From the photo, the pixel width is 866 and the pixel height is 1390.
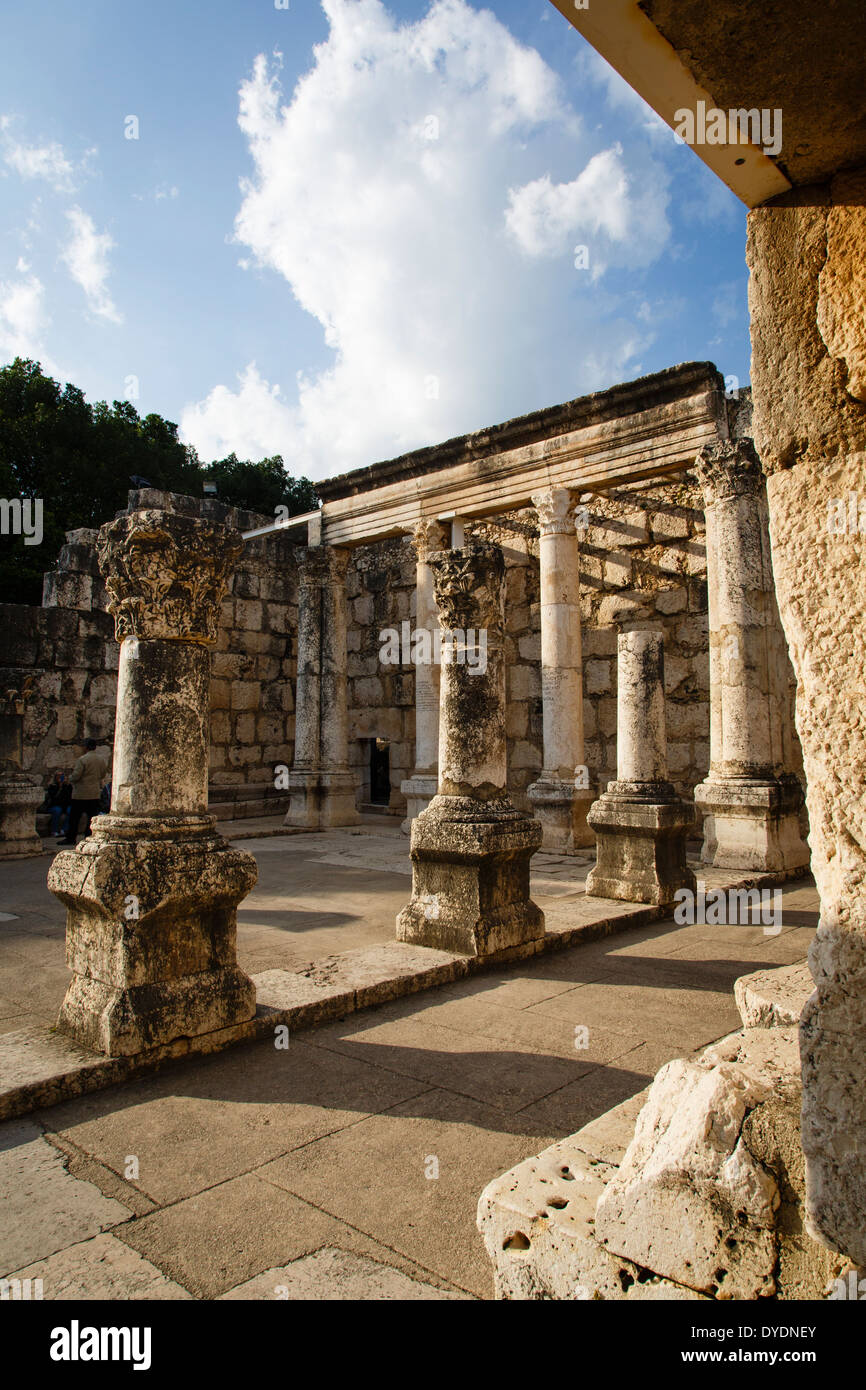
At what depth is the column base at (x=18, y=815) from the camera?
32.8 ft

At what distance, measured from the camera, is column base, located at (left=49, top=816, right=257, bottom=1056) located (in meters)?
3.65

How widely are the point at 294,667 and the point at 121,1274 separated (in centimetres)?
1401

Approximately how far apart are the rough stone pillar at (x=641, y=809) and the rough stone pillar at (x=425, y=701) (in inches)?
190

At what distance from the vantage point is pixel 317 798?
13.3 meters

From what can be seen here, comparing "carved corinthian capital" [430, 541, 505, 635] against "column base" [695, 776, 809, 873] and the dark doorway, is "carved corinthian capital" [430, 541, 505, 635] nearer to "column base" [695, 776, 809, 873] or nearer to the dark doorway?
"column base" [695, 776, 809, 873]

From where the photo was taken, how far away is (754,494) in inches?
355

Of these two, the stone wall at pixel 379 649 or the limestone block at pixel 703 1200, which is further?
the stone wall at pixel 379 649

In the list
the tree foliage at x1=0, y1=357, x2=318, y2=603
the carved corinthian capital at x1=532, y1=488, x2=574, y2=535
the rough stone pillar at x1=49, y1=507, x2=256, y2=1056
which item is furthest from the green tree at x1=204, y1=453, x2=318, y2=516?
the rough stone pillar at x1=49, y1=507, x2=256, y2=1056

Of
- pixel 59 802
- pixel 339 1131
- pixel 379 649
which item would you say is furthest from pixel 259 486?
pixel 339 1131

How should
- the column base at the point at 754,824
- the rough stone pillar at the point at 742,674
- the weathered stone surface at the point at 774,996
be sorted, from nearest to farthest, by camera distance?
the weathered stone surface at the point at 774,996
the column base at the point at 754,824
the rough stone pillar at the point at 742,674

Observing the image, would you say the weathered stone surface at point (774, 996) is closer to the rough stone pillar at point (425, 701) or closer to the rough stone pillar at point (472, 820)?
the rough stone pillar at point (472, 820)

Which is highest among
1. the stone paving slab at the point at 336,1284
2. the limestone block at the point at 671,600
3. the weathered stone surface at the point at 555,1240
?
the limestone block at the point at 671,600

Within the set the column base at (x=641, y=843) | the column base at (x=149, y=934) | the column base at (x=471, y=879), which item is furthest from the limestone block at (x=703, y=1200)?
the column base at (x=641, y=843)

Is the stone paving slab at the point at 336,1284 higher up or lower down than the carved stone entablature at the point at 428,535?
lower down
